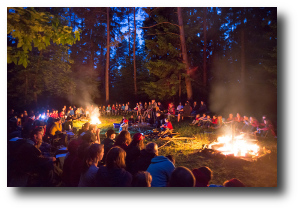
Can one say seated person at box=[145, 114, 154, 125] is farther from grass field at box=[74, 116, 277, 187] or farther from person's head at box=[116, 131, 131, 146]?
person's head at box=[116, 131, 131, 146]

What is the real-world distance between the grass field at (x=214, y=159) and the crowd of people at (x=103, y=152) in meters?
0.29

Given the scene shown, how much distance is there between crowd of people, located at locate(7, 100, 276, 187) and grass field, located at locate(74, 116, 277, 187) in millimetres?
293

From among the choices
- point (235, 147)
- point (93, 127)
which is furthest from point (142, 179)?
point (235, 147)

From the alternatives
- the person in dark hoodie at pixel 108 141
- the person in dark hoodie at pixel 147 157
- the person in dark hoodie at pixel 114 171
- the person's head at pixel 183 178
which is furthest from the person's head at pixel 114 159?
the person in dark hoodie at pixel 108 141

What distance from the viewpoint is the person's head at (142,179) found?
2.79 metres

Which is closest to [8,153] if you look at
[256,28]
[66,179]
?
[66,179]

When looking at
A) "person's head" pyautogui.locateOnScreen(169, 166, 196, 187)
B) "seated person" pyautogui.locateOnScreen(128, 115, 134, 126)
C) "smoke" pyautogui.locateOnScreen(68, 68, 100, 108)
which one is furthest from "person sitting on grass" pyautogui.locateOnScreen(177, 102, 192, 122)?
"person's head" pyautogui.locateOnScreen(169, 166, 196, 187)

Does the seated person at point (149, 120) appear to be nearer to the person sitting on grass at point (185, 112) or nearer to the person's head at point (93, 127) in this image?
the person sitting on grass at point (185, 112)

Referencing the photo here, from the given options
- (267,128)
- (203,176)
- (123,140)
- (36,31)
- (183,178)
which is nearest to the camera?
(183,178)

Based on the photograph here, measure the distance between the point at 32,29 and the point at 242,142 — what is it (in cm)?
521

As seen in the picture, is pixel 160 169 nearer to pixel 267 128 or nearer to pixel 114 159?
pixel 114 159

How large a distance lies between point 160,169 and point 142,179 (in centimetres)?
32

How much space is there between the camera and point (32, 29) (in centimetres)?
325

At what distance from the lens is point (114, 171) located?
2639 millimetres
